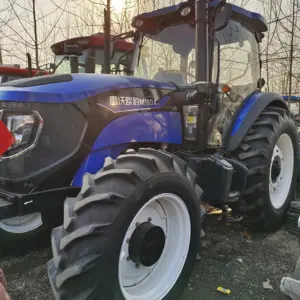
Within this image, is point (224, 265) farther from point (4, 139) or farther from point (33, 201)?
point (4, 139)

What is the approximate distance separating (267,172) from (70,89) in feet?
7.20

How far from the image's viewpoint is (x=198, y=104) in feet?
10.6

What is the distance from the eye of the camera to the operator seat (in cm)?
340

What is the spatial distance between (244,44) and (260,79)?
674mm

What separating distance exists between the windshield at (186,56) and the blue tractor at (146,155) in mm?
11

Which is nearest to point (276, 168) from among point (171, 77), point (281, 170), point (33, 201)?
point (281, 170)

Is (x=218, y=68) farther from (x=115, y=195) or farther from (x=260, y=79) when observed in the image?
(x=115, y=195)

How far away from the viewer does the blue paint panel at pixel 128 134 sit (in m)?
2.60

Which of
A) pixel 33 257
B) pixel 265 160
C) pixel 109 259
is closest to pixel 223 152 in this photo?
pixel 265 160

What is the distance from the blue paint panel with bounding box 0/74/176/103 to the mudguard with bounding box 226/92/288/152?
1.25 m

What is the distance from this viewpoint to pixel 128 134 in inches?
109

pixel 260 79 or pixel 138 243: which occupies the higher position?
pixel 260 79

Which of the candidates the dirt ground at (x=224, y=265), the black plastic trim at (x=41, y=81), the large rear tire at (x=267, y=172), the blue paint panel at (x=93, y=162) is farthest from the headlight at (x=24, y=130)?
the large rear tire at (x=267, y=172)

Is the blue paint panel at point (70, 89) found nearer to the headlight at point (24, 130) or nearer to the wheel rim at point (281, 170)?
the headlight at point (24, 130)
